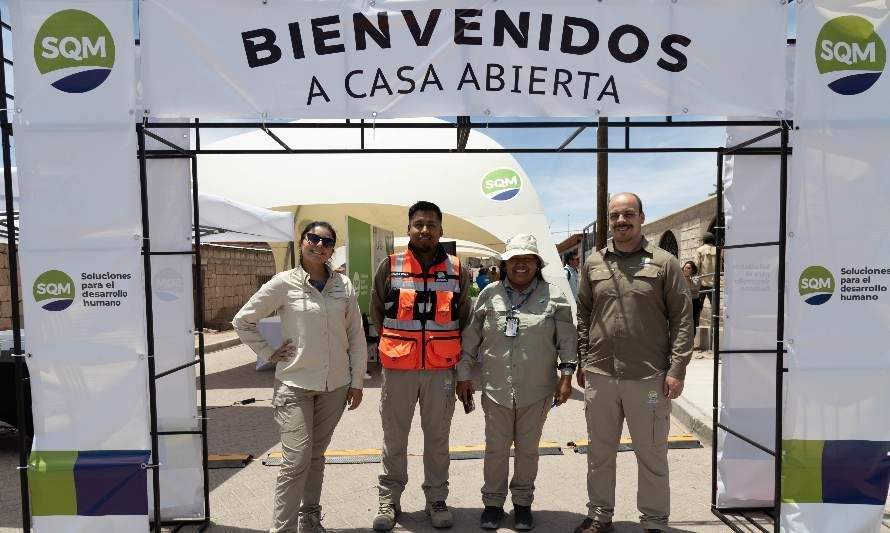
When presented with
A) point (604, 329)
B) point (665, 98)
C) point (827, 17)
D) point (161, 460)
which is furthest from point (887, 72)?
point (161, 460)

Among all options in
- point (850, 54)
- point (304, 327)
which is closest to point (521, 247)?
point (304, 327)

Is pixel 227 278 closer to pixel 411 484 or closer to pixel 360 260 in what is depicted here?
pixel 360 260

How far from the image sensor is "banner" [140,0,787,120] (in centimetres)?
327

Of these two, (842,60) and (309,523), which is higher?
(842,60)

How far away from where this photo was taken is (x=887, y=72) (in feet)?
10.5

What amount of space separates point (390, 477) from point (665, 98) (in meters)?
3.06

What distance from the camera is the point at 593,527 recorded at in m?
3.73

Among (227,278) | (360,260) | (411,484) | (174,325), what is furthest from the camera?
(227,278)

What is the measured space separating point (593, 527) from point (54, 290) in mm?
3564

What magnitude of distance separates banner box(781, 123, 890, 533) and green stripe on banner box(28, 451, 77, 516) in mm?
4117

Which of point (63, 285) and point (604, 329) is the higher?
point (63, 285)

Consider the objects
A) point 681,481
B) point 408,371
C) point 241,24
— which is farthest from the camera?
point 681,481

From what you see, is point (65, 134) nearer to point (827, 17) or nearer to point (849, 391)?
point (827, 17)

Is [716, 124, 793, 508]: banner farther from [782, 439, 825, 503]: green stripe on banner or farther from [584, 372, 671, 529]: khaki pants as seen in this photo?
[584, 372, 671, 529]: khaki pants
